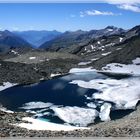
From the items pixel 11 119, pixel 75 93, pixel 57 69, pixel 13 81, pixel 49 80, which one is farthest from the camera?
pixel 57 69

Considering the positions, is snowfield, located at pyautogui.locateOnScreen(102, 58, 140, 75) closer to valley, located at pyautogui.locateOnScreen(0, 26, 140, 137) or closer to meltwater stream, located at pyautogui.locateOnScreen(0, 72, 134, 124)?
valley, located at pyautogui.locateOnScreen(0, 26, 140, 137)

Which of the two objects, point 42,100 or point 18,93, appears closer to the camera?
point 42,100

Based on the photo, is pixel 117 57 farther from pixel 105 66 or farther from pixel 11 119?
pixel 11 119

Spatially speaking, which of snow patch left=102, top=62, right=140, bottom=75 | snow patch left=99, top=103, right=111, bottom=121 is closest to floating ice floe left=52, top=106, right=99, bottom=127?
snow patch left=99, top=103, right=111, bottom=121

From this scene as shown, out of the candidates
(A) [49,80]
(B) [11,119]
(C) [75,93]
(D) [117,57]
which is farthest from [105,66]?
(B) [11,119]

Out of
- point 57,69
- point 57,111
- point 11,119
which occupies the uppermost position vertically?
point 11,119

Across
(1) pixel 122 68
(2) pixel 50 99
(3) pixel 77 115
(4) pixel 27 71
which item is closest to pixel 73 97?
(2) pixel 50 99
